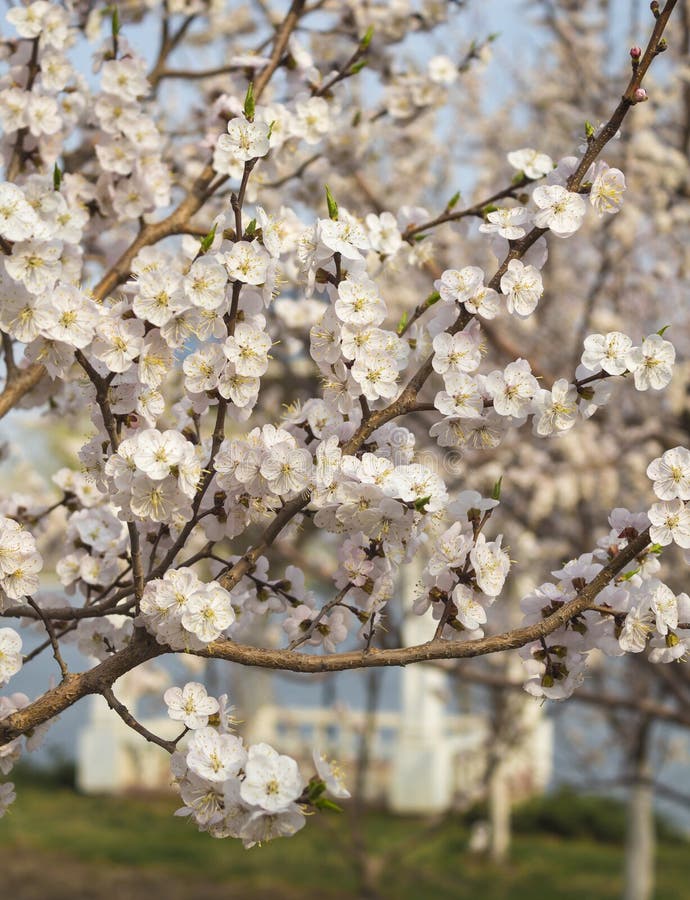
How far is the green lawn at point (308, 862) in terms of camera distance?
8.21 m

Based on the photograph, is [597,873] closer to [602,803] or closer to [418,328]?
[602,803]

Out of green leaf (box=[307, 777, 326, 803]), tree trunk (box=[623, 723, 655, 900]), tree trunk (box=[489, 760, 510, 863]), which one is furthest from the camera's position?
tree trunk (box=[489, 760, 510, 863])

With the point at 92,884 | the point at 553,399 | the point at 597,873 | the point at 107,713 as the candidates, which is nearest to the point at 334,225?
the point at 553,399

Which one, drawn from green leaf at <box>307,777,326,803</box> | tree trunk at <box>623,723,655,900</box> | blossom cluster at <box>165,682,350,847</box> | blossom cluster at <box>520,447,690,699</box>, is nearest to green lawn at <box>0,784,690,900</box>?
tree trunk at <box>623,723,655,900</box>

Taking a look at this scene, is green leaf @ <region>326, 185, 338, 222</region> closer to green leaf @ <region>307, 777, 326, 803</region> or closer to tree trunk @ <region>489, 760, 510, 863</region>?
green leaf @ <region>307, 777, 326, 803</region>

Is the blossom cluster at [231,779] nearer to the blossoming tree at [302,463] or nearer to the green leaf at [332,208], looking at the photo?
the blossoming tree at [302,463]

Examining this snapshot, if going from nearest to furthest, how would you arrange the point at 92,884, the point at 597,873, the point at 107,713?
the point at 92,884 < the point at 597,873 < the point at 107,713

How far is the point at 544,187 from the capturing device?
1.54 metres

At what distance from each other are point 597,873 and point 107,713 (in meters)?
6.94

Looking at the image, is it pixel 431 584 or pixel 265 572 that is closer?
pixel 431 584

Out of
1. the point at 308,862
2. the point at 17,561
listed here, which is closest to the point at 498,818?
the point at 308,862

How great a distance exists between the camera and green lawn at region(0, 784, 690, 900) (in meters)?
8.21

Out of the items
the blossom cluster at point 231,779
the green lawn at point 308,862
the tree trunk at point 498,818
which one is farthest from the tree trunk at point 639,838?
the blossom cluster at point 231,779

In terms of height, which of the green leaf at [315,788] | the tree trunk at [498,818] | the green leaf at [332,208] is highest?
the tree trunk at [498,818]
